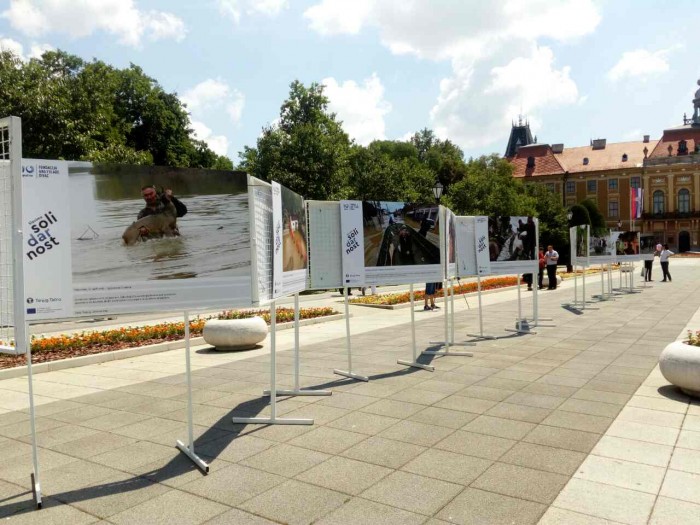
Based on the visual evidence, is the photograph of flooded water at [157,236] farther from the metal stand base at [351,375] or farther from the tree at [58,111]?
the tree at [58,111]

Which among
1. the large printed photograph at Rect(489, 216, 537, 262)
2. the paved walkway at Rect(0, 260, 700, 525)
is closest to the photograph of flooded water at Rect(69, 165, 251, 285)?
the paved walkway at Rect(0, 260, 700, 525)

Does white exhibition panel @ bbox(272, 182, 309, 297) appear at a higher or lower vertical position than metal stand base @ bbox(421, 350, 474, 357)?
higher

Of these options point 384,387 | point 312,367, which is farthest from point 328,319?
point 384,387

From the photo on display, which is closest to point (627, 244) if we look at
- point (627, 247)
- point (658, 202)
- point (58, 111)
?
point (627, 247)

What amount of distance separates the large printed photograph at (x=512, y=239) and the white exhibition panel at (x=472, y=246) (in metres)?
0.42

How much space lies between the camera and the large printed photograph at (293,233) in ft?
22.8

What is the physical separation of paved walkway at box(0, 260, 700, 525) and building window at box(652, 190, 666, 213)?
99.0 metres

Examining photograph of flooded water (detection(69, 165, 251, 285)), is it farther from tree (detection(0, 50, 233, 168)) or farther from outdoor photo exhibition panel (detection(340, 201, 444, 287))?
tree (detection(0, 50, 233, 168))

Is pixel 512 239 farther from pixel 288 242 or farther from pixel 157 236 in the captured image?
pixel 157 236

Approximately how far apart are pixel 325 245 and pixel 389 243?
1.28 metres

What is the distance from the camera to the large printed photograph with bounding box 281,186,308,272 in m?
6.95

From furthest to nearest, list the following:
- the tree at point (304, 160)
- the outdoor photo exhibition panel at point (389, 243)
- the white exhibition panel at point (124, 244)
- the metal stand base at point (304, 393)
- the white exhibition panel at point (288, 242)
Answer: the tree at point (304, 160) → the outdoor photo exhibition panel at point (389, 243) → the metal stand base at point (304, 393) → the white exhibition panel at point (288, 242) → the white exhibition panel at point (124, 244)

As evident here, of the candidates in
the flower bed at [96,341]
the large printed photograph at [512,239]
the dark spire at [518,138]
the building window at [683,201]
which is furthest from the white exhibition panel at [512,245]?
the dark spire at [518,138]

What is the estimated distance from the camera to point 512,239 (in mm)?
14164
